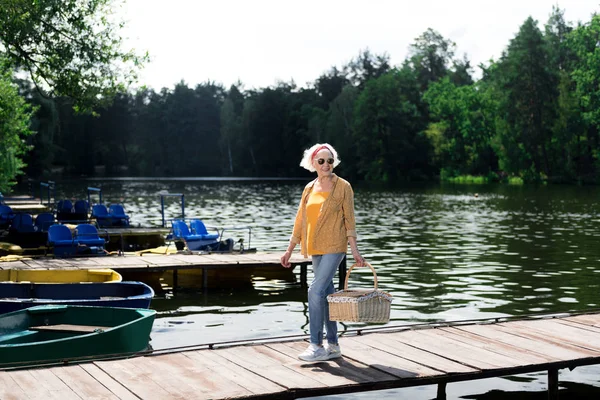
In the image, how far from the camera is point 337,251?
893 centimetres

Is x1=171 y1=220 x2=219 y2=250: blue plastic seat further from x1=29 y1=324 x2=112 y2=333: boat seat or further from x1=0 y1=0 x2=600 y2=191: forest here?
x1=0 y1=0 x2=600 y2=191: forest

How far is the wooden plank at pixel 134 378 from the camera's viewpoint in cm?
→ 805

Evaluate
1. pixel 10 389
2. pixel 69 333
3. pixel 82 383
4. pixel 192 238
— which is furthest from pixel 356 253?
pixel 192 238

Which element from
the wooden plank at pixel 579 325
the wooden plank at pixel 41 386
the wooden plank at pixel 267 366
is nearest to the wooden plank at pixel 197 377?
the wooden plank at pixel 267 366

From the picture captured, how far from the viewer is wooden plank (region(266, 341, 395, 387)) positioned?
8422mm

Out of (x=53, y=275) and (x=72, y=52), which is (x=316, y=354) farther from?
(x=72, y=52)

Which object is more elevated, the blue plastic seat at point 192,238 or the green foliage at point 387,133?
the green foliage at point 387,133

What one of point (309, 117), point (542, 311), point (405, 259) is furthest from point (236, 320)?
point (309, 117)

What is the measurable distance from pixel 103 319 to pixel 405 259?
50.0 ft

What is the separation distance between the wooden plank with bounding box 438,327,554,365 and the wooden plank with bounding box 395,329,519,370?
14 cm

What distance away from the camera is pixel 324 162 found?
352 inches

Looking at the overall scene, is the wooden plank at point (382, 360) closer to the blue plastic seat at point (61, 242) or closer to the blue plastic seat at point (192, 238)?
the blue plastic seat at point (192, 238)

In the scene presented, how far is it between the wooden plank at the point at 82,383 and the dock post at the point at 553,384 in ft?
16.8

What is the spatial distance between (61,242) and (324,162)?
14.8 meters
